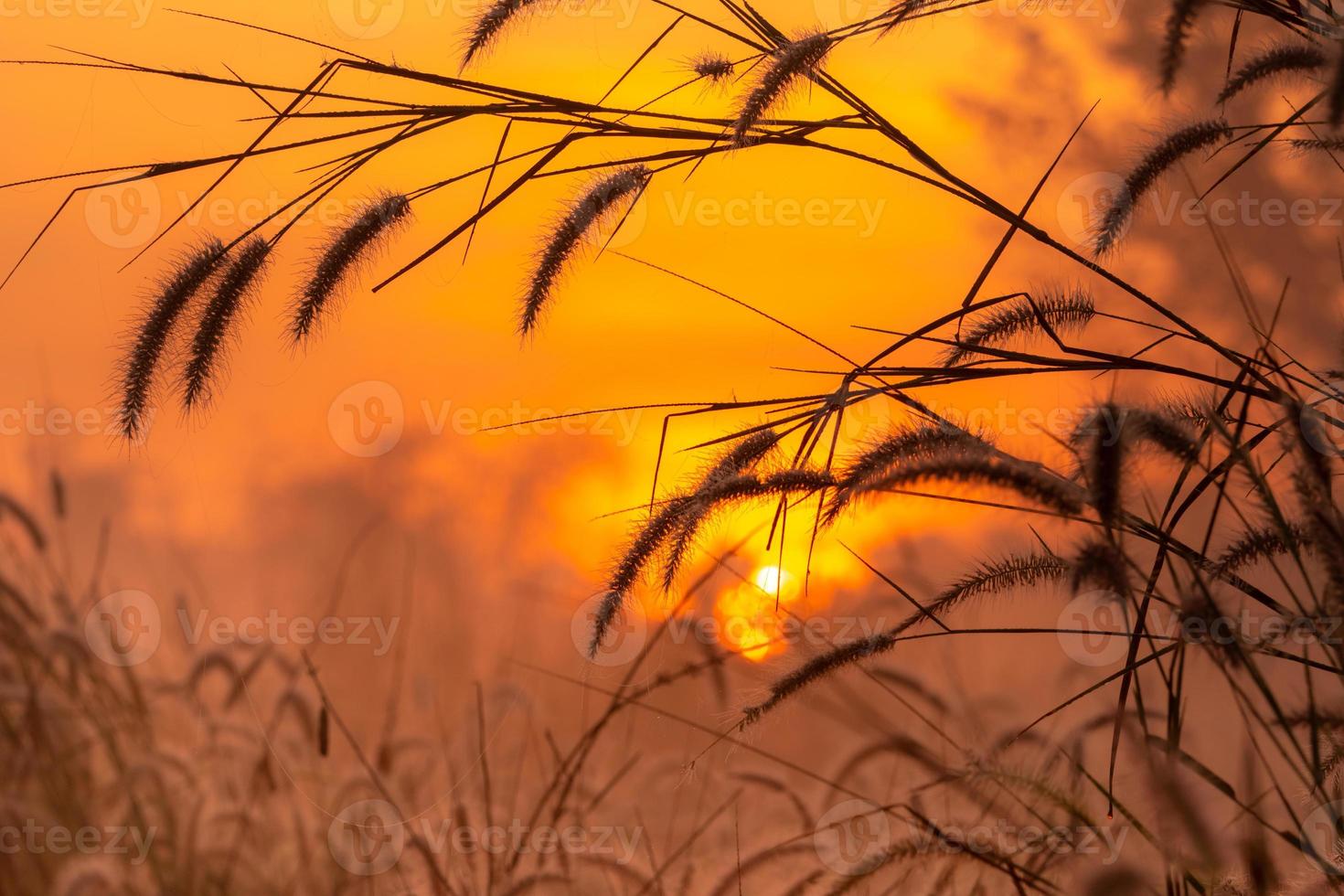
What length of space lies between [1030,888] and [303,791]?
1.51 meters

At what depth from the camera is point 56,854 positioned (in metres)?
2.15

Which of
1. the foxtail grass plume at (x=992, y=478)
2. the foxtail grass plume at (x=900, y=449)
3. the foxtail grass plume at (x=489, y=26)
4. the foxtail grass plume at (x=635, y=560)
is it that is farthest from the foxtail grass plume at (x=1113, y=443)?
the foxtail grass plume at (x=489, y=26)

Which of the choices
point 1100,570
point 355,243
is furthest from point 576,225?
point 1100,570

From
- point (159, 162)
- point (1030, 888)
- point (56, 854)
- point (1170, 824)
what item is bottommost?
point (56, 854)

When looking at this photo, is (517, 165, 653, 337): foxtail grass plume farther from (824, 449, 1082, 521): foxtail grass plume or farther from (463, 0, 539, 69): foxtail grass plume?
(824, 449, 1082, 521): foxtail grass plume

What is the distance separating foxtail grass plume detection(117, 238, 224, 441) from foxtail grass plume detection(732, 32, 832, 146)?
87cm

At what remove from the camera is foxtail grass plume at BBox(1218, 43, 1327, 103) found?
5.37ft

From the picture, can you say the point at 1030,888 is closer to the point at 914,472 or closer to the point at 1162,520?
the point at 1162,520

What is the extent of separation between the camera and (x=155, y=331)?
1.87 meters

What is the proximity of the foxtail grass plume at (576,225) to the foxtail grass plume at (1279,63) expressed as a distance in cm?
92

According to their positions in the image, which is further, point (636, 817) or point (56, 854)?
point (636, 817)

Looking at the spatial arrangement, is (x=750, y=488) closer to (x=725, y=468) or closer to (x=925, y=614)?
(x=725, y=468)

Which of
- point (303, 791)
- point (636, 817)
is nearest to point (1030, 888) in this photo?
point (636, 817)

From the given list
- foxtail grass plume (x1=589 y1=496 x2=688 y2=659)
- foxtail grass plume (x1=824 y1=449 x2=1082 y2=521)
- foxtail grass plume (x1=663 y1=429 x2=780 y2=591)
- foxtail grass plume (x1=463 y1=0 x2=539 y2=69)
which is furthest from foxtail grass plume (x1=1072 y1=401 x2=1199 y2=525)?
foxtail grass plume (x1=463 y1=0 x2=539 y2=69)
